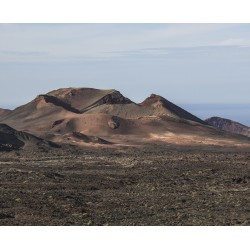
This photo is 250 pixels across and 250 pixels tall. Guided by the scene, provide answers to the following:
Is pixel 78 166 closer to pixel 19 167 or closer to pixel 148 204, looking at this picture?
pixel 19 167

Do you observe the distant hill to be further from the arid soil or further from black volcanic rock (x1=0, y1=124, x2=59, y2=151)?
the arid soil

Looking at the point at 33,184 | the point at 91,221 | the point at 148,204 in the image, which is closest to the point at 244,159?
the point at 33,184

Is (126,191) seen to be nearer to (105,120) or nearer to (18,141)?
(18,141)

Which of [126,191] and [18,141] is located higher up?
[18,141]

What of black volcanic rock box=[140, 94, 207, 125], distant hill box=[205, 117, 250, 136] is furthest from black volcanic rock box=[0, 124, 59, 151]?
distant hill box=[205, 117, 250, 136]

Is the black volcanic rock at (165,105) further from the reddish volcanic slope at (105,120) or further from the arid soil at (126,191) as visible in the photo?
the arid soil at (126,191)

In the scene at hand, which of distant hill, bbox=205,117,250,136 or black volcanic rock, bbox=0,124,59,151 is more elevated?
distant hill, bbox=205,117,250,136

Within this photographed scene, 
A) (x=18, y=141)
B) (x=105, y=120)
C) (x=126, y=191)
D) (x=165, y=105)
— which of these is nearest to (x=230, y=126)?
(x=165, y=105)
